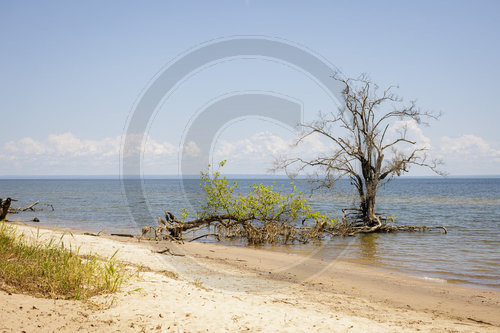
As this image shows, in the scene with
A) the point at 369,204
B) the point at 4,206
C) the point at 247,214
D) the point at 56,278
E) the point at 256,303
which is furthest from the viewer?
the point at 369,204

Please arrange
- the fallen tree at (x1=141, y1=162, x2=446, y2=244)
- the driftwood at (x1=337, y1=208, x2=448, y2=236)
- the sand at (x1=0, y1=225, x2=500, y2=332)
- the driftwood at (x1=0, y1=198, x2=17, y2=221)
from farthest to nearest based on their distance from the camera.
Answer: the driftwood at (x1=337, y1=208, x2=448, y2=236) → the fallen tree at (x1=141, y1=162, x2=446, y2=244) → the driftwood at (x1=0, y1=198, x2=17, y2=221) → the sand at (x1=0, y1=225, x2=500, y2=332)

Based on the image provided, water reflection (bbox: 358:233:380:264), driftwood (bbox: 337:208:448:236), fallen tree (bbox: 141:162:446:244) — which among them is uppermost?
fallen tree (bbox: 141:162:446:244)

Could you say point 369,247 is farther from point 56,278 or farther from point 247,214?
point 56,278

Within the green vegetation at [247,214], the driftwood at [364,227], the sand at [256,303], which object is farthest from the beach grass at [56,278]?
the driftwood at [364,227]

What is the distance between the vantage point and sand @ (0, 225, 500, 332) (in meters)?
5.98

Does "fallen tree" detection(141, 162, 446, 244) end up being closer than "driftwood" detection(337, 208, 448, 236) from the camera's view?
Yes

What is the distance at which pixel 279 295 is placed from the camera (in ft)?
28.6

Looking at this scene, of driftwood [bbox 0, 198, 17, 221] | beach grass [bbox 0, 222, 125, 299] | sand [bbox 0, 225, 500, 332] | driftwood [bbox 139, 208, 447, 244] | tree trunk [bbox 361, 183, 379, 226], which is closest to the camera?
sand [bbox 0, 225, 500, 332]

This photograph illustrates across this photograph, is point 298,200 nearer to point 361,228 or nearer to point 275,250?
point 275,250

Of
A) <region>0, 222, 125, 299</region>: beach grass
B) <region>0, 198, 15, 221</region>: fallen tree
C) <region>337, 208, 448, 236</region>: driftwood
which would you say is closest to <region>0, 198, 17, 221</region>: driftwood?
<region>0, 198, 15, 221</region>: fallen tree

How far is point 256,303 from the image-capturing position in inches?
294

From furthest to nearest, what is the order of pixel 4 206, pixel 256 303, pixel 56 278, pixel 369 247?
pixel 369 247, pixel 4 206, pixel 256 303, pixel 56 278

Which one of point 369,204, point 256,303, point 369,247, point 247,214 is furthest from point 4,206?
point 369,204

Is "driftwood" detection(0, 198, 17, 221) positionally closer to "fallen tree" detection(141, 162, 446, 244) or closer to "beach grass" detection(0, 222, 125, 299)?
"fallen tree" detection(141, 162, 446, 244)
